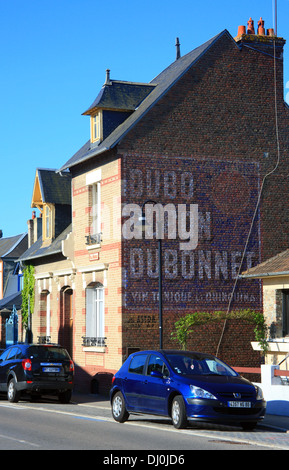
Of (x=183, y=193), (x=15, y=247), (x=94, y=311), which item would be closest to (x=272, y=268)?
(x=183, y=193)

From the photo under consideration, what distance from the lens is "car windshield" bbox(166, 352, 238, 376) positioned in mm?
16312

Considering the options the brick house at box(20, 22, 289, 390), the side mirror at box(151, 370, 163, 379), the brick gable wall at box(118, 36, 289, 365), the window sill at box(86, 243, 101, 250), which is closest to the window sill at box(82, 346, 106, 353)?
the brick house at box(20, 22, 289, 390)

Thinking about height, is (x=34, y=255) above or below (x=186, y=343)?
above

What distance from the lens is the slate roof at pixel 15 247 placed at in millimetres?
48725

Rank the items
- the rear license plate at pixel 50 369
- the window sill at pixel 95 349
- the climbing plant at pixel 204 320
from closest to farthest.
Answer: the rear license plate at pixel 50 369 < the climbing plant at pixel 204 320 < the window sill at pixel 95 349

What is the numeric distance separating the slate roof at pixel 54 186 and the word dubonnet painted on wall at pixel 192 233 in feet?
24.9

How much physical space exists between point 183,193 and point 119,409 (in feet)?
35.5

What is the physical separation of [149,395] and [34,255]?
18481mm

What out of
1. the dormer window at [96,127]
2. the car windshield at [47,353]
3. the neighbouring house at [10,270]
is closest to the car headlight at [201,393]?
the car windshield at [47,353]

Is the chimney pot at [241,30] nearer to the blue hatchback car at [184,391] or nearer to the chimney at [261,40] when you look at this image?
the chimney at [261,40]

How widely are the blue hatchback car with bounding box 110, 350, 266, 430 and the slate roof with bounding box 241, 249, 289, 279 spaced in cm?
666
